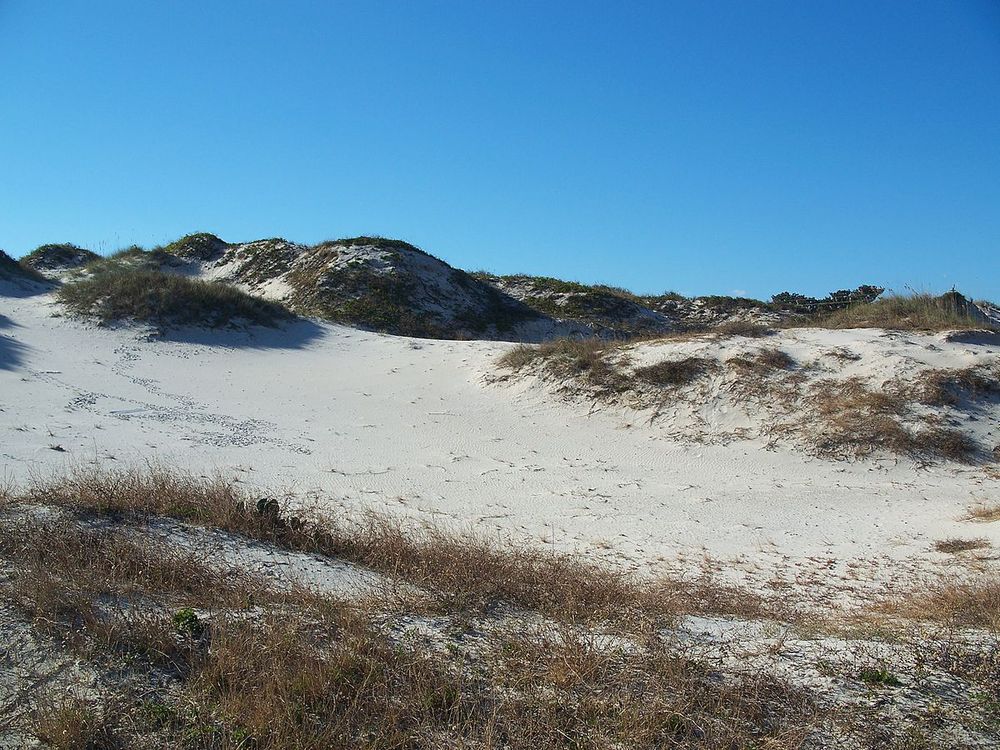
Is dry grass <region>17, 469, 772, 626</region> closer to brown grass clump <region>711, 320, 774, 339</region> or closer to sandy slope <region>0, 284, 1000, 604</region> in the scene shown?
sandy slope <region>0, 284, 1000, 604</region>

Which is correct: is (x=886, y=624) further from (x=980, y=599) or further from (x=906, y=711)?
(x=906, y=711)

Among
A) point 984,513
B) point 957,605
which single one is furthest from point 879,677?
point 984,513

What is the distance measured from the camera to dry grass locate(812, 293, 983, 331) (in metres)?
12.3

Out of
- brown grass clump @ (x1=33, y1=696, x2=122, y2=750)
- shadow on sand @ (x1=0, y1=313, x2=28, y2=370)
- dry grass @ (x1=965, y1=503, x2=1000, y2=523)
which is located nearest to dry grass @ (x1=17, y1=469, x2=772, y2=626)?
brown grass clump @ (x1=33, y1=696, x2=122, y2=750)

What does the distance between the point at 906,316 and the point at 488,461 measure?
9.06m

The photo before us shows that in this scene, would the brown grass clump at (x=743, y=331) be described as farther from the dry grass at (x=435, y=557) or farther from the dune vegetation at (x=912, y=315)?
the dry grass at (x=435, y=557)

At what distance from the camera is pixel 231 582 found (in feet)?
12.5

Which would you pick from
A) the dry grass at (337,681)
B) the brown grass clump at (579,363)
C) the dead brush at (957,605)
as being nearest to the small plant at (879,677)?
the dry grass at (337,681)

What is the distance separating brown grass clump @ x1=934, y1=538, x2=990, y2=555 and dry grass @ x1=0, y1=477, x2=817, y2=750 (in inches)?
160

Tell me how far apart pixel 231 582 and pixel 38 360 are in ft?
37.6

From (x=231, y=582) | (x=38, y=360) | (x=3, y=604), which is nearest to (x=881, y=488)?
(x=231, y=582)

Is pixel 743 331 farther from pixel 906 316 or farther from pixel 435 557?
pixel 435 557

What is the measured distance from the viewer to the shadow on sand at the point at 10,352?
11.9 meters

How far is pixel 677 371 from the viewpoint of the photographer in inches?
450
